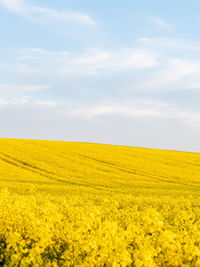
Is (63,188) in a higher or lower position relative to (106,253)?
lower

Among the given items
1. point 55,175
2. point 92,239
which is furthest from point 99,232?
point 55,175

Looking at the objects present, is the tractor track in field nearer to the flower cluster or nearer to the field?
the field

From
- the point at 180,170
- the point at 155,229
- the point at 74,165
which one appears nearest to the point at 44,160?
the point at 74,165

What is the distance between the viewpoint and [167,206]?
1187 centimetres

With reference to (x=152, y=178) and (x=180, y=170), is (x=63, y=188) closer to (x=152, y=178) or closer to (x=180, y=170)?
(x=152, y=178)

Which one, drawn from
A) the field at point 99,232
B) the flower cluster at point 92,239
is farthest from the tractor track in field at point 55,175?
the flower cluster at point 92,239

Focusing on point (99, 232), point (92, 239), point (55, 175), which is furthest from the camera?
point (55, 175)

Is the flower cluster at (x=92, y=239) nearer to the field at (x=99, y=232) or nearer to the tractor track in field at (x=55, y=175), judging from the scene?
the field at (x=99, y=232)

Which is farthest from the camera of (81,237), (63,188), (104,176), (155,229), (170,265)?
(104,176)

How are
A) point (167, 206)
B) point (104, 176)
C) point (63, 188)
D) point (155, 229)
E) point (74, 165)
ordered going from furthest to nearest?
point (74, 165) → point (104, 176) → point (63, 188) → point (167, 206) → point (155, 229)

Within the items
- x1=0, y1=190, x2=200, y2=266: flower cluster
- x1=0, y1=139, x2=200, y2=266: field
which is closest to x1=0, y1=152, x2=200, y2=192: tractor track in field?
x1=0, y1=139, x2=200, y2=266: field

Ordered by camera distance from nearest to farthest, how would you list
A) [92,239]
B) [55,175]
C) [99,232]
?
[92,239] < [99,232] < [55,175]

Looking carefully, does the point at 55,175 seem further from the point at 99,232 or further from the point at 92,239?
the point at 92,239

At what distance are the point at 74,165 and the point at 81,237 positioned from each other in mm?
28599
